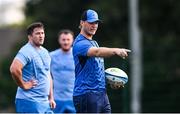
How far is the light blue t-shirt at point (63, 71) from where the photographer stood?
1625cm

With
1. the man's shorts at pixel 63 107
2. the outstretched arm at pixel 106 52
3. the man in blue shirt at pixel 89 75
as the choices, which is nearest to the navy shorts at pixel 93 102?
the man in blue shirt at pixel 89 75

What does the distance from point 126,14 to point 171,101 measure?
34.1ft

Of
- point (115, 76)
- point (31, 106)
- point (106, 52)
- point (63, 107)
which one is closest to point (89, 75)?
point (115, 76)

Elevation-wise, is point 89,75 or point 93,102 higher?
point 89,75

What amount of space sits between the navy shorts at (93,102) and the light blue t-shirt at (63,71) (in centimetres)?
451

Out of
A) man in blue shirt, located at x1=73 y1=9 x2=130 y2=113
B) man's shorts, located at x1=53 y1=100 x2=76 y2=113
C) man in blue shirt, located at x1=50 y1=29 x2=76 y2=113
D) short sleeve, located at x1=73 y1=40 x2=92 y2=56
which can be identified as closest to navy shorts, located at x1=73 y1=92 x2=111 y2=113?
man in blue shirt, located at x1=73 y1=9 x2=130 y2=113

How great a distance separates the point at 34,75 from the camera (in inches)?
486

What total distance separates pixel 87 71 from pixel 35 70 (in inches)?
45.0

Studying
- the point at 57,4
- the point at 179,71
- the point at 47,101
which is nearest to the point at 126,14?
the point at 57,4

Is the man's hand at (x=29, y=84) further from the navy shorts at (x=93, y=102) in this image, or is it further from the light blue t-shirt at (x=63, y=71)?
the light blue t-shirt at (x=63, y=71)

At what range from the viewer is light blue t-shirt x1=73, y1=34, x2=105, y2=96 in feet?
37.5

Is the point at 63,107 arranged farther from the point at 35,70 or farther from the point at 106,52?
the point at 106,52

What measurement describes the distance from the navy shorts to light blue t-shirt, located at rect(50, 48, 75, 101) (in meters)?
4.51

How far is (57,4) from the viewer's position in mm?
38500
